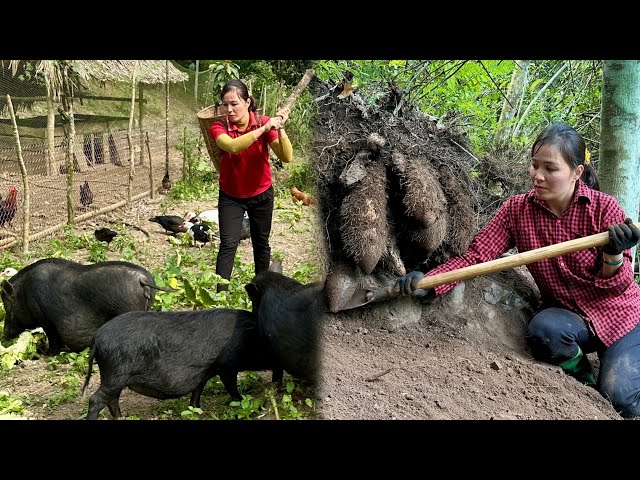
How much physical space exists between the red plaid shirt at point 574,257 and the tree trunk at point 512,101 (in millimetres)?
1951

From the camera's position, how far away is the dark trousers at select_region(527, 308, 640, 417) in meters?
3.56

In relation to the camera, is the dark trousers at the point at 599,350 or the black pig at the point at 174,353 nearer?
the black pig at the point at 174,353

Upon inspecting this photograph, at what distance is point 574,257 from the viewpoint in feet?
12.3

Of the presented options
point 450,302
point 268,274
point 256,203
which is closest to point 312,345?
point 268,274

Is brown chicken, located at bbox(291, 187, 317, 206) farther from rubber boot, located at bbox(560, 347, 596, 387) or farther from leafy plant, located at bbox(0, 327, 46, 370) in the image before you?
rubber boot, located at bbox(560, 347, 596, 387)

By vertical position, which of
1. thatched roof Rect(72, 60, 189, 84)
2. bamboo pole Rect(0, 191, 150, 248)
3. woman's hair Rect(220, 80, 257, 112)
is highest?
thatched roof Rect(72, 60, 189, 84)

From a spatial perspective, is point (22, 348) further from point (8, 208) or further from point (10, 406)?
point (8, 208)

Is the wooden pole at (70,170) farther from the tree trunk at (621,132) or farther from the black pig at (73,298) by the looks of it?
the tree trunk at (621,132)

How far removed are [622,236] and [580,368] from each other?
0.93 m

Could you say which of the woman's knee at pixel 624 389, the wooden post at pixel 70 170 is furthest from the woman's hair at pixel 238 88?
the wooden post at pixel 70 170

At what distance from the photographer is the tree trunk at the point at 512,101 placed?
5.85 m

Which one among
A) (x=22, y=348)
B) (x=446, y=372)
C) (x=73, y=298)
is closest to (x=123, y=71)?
(x=73, y=298)

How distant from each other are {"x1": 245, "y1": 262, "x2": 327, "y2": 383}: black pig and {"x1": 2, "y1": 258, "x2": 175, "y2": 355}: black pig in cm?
108

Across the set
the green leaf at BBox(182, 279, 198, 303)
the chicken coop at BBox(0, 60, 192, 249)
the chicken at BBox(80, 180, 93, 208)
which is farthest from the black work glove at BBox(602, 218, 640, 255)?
the chicken at BBox(80, 180, 93, 208)
